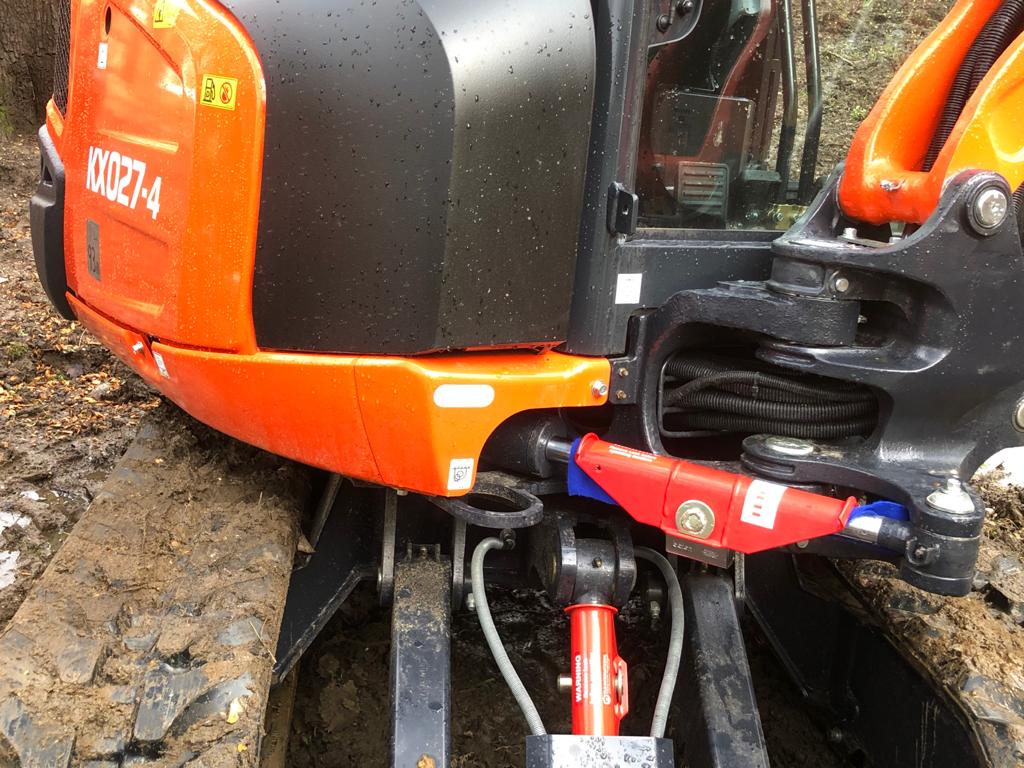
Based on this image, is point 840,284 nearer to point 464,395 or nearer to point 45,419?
point 464,395

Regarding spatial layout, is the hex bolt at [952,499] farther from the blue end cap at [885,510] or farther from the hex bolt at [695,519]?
the hex bolt at [695,519]

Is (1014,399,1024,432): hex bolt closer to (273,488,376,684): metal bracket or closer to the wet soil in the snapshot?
(273,488,376,684): metal bracket

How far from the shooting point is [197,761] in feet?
4.91

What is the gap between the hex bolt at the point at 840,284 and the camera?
1.75 meters

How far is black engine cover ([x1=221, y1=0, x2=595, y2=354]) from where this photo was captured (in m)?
1.58

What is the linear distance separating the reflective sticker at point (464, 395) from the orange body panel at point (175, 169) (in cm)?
36

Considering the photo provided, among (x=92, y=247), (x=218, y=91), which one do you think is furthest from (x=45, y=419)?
(x=218, y=91)

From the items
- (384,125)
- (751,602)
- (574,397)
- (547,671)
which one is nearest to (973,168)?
(574,397)

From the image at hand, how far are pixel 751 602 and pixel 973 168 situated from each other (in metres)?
1.31

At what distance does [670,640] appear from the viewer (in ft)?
7.02

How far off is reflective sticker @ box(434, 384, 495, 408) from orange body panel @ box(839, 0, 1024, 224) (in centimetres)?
74

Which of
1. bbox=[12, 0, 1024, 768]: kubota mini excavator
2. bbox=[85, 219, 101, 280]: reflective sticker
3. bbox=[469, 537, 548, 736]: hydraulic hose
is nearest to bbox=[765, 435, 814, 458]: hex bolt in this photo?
bbox=[12, 0, 1024, 768]: kubota mini excavator

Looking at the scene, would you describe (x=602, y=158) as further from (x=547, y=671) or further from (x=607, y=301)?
(x=547, y=671)

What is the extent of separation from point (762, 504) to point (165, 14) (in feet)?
4.42
